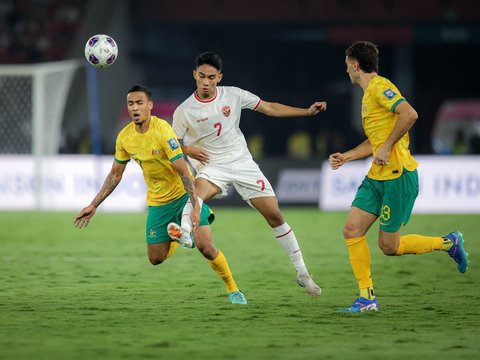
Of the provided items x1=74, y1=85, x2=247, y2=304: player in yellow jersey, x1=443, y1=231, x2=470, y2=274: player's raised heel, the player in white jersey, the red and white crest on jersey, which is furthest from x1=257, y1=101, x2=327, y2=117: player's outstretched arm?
x1=443, y1=231, x2=470, y2=274: player's raised heel

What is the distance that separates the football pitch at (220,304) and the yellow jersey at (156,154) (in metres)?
0.94

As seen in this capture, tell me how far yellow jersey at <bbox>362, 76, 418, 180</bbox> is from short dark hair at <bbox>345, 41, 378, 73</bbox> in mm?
108

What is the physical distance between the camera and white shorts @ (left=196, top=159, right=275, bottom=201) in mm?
9797

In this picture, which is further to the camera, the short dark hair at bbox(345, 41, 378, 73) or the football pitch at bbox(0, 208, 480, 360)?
the short dark hair at bbox(345, 41, 378, 73)

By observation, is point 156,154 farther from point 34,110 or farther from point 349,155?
point 34,110

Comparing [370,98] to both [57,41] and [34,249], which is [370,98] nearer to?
[34,249]

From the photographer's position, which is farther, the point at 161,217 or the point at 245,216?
the point at 245,216

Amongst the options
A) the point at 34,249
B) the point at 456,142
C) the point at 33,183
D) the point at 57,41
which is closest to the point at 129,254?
the point at 34,249

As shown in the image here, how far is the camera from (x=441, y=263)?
13.1m

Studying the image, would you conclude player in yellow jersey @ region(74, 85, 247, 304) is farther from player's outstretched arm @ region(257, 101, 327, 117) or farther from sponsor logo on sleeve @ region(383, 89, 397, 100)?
sponsor logo on sleeve @ region(383, 89, 397, 100)

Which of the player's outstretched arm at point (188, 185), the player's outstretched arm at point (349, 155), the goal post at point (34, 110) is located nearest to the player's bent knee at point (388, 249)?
the player's outstretched arm at point (349, 155)

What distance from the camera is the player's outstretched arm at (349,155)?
344 inches

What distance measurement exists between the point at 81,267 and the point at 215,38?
2000 cm

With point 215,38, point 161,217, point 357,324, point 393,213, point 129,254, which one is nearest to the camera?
point 357,324
